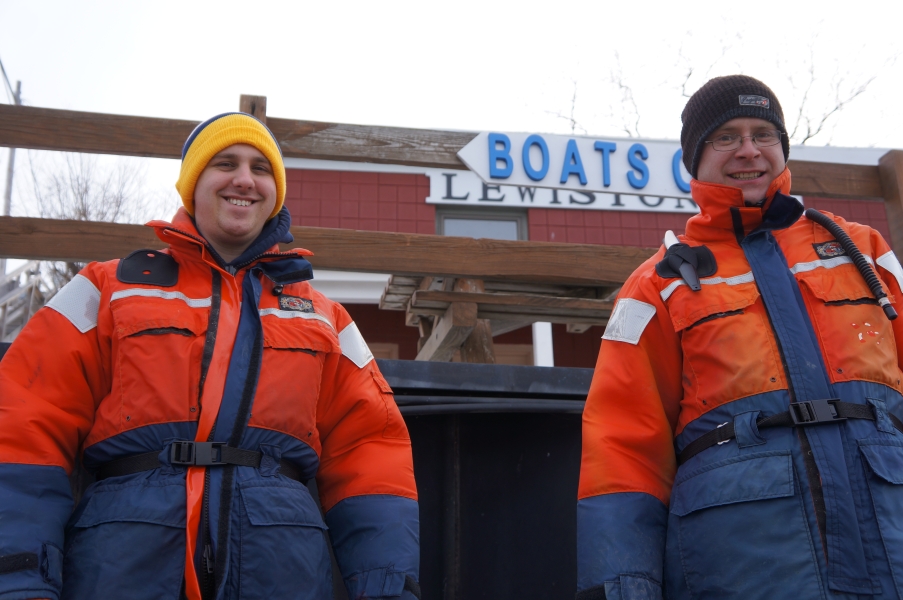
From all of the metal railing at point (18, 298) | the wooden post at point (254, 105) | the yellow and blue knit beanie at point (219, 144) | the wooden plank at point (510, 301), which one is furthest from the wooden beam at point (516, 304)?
the metal railing at point (18, 298)

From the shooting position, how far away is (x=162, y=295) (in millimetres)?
2201

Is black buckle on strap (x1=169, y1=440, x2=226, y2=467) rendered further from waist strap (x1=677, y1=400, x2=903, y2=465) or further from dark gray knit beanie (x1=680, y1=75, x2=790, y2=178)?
dark gray knit beanie (x1=680, y1=75, x2=790, y2=178)

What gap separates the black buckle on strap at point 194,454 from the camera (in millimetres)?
1984

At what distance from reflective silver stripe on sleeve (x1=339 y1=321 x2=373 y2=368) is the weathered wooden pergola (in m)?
1.47

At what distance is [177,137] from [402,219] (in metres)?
7.44

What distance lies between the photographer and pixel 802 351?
6.76ft

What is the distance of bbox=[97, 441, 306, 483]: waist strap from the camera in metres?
1.99

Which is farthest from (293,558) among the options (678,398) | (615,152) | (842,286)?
(615,152)

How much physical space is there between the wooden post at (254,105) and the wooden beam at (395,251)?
62cm

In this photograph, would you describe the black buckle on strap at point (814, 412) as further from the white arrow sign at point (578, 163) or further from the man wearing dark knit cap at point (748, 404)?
the white arrow sign at point (578, 163)

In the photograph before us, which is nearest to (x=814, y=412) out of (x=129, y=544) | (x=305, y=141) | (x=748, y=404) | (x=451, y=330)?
(x=748, y=404)

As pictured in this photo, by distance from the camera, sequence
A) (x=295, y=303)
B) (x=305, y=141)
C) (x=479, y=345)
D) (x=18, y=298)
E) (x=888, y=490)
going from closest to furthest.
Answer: (x=888, y=490)
(x=295, y=303)
(x=305, y=141)
(x=479, y=345)
(x=18, y=298)

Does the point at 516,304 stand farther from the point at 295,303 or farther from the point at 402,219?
the point at 402,219

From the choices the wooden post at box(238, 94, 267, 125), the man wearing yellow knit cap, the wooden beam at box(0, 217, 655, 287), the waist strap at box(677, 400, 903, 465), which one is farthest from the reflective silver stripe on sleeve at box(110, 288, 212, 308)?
the wooden post at box(238, 94, 267, 125)
